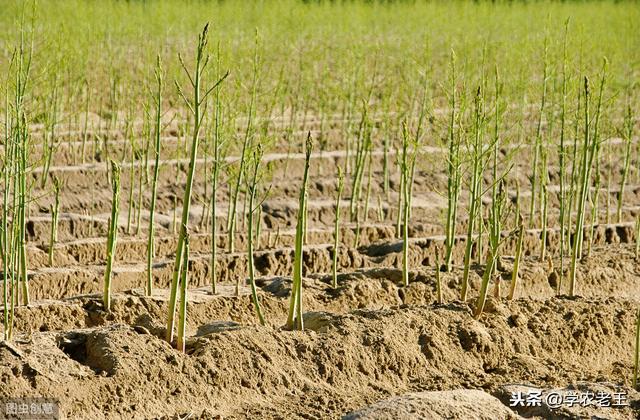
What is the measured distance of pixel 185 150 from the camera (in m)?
11.8

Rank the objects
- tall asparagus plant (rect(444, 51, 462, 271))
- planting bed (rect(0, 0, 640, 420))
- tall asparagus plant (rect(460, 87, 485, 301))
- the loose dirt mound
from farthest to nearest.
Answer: tall asparagus plant (rect(444, 51, 462, 271)), tall asparagus plant (rect(460, 87, 485, 301)), planting bed (rect(0, 0, 640, 420)), the loose dirt mound

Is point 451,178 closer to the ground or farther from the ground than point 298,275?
farther from the ground

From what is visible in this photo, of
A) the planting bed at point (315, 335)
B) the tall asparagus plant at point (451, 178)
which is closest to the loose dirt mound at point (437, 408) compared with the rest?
the planting bed at point (315, 335)

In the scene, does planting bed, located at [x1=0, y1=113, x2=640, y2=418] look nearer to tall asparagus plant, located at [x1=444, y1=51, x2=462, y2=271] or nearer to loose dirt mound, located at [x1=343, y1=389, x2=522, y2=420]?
loose dirt mound, located at [x1=343, y1=389, x2=522, y2=420]

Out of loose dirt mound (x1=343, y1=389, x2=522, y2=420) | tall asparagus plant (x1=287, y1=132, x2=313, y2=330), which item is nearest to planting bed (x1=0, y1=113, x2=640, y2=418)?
loose dirt mound (x1=343, y1=389, x2=522, y2=420)

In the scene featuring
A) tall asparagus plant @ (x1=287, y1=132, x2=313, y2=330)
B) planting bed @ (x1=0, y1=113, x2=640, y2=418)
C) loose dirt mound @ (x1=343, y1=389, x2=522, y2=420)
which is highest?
tall asparagus plant @ (x1=287, y1=132, x2=313, y2=330)

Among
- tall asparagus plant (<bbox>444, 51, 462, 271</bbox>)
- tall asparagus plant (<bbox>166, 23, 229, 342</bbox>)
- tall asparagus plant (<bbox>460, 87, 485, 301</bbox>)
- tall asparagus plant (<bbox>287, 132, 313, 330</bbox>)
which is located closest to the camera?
tall asparagus plant (<bbox>166, 23, 229, 342</bbox>)

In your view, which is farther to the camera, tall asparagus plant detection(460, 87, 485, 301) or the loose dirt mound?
tall asparagus plant detection(460, 87, 485, 301)

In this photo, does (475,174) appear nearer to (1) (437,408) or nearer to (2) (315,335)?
(2) (315,335)

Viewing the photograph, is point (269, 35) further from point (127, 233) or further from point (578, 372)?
point (578, 372)

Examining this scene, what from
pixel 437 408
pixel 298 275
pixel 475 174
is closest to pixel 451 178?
pixel 475 174

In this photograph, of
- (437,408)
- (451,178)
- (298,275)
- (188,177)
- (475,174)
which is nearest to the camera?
(437,408)

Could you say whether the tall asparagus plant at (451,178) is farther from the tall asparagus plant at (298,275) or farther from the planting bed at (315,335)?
the tall asparagus plant at (298,275)

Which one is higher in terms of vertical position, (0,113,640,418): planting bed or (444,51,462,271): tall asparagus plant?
(444,51,462,271): tall asparagus plant
